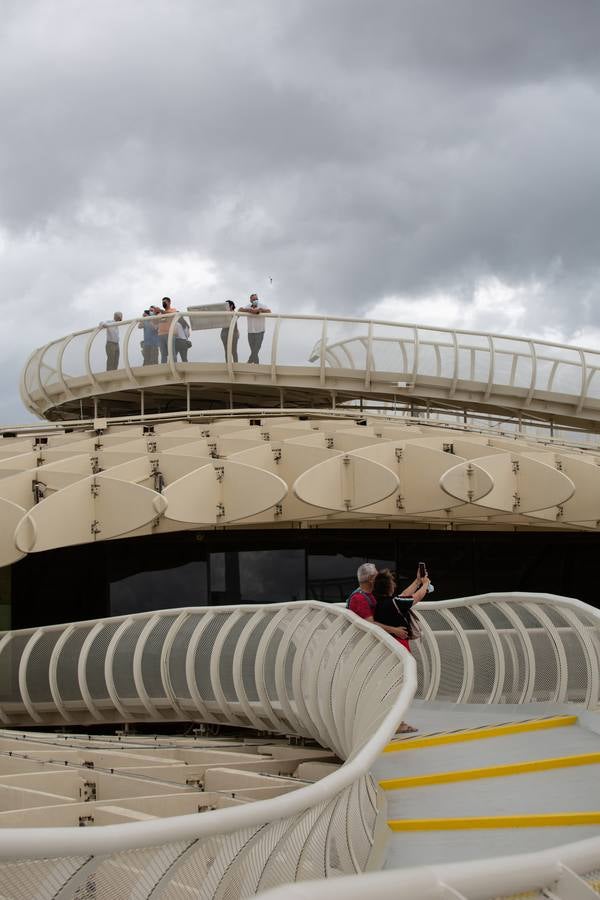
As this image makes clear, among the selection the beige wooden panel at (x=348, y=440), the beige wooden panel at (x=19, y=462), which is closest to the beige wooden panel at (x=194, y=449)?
the beige wooden panel at (x=348, y=440)

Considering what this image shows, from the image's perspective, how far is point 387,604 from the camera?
35.9 feet

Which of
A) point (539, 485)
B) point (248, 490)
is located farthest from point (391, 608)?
point (539, 485)

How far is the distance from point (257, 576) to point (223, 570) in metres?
0.69

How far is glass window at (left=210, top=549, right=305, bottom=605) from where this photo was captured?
2064 cm

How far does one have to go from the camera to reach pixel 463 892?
3275 mm

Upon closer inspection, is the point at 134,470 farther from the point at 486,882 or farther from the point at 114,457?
the point at 486,882

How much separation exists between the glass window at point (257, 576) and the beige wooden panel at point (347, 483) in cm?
290

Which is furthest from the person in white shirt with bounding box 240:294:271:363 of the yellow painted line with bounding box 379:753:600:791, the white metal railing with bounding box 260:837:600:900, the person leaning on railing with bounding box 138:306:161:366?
the white metal railing with bounding box 260:837:600:900

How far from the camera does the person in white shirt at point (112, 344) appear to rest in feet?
91.4

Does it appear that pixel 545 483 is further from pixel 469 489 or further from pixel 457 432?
pixel 457 432

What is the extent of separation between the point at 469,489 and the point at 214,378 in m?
10.5

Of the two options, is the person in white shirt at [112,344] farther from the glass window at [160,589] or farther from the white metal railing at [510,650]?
the white metal railing at [510,650]

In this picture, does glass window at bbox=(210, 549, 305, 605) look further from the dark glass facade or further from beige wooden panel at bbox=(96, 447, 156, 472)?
beige wooden panel at bbox=(96, 447, 156, 472)

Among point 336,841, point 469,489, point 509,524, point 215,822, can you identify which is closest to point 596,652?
point 336,841
